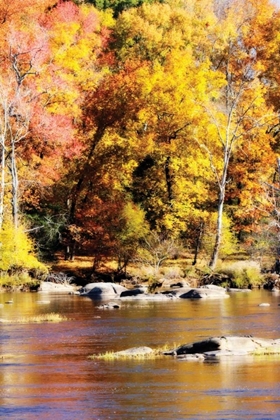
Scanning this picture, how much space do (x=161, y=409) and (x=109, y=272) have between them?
133ft

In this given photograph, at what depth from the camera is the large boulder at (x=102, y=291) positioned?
48.6m

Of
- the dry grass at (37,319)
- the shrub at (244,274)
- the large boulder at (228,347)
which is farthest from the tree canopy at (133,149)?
the large boulder at (228,347)

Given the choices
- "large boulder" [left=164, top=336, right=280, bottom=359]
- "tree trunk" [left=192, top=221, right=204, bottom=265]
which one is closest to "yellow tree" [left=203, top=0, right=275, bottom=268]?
"tree trunk" [left=192, top=221, right=204, bottom=265]

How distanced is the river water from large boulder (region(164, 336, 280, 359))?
722 mm

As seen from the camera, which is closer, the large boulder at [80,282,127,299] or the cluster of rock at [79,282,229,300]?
the cluster of rock at [79,282,229,300]

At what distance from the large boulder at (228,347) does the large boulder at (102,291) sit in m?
23.2

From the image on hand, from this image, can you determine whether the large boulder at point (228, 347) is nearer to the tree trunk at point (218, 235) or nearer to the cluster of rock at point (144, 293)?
the cluster of rock at point (144, 293)

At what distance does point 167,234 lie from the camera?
198 ft

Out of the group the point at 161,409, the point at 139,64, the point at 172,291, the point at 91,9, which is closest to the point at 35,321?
the point at 172,291

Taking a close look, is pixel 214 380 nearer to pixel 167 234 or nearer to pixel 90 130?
pixel 167 234

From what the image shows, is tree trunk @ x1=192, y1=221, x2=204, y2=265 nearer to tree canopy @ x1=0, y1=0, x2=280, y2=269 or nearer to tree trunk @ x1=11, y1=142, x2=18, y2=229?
tree canopy @ x1=0, y1=0, x2=280, y2=269

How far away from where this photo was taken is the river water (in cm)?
1767

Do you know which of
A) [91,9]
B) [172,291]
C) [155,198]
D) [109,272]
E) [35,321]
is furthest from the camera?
[91,9]

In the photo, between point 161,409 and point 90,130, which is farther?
point 90,130
